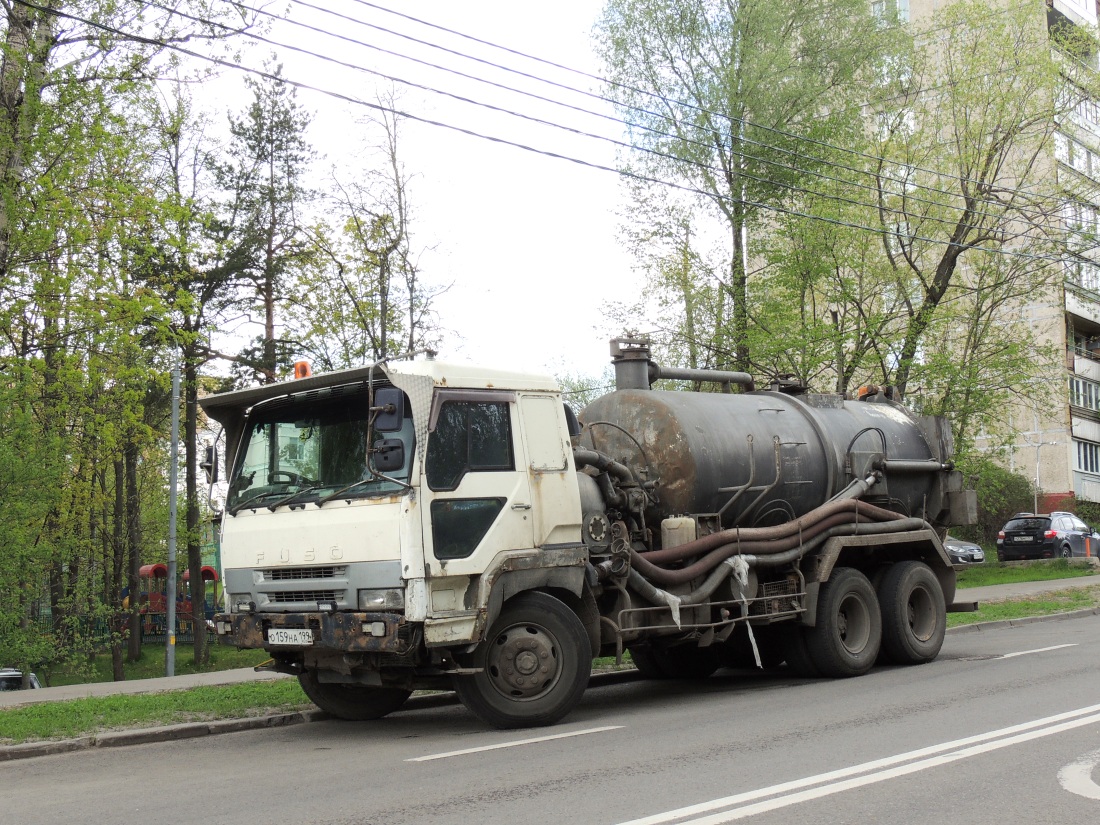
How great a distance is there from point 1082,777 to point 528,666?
A: 168 inches

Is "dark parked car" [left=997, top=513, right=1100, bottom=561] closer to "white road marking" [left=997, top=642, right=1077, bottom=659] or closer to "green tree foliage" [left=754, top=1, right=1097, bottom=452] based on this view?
"green tree foliage" [left=754, top=1, right=1097, bottom=452]

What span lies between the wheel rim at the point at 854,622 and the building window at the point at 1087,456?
138 ft

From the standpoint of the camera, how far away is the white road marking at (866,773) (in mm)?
5637

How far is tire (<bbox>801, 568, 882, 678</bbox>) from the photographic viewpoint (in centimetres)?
1177

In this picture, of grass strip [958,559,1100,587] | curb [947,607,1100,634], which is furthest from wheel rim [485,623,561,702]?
grass strip [958,559,1100,587]

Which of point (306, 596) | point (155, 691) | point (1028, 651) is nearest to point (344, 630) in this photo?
point (306, 596)

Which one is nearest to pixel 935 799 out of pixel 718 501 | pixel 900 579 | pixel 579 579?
pixel 579 579

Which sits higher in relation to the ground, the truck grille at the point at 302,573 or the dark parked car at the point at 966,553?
the truck grille at the point at 302,573

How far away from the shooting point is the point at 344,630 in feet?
28.2

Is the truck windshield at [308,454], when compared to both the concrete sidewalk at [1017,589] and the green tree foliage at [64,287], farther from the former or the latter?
the concrete sidewalk at [1017,589]

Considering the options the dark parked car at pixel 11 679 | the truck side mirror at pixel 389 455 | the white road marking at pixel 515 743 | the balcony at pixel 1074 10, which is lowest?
the dark parked car at pixel 11 679

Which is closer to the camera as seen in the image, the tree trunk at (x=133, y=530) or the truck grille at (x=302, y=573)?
the truck grille at (x=302, y=573)

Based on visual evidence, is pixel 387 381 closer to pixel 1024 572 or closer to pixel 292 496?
pixel 292 496

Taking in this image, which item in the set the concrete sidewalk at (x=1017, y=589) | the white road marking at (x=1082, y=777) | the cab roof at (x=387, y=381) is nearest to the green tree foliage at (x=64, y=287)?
the cab roof at (x=387, y=381)
